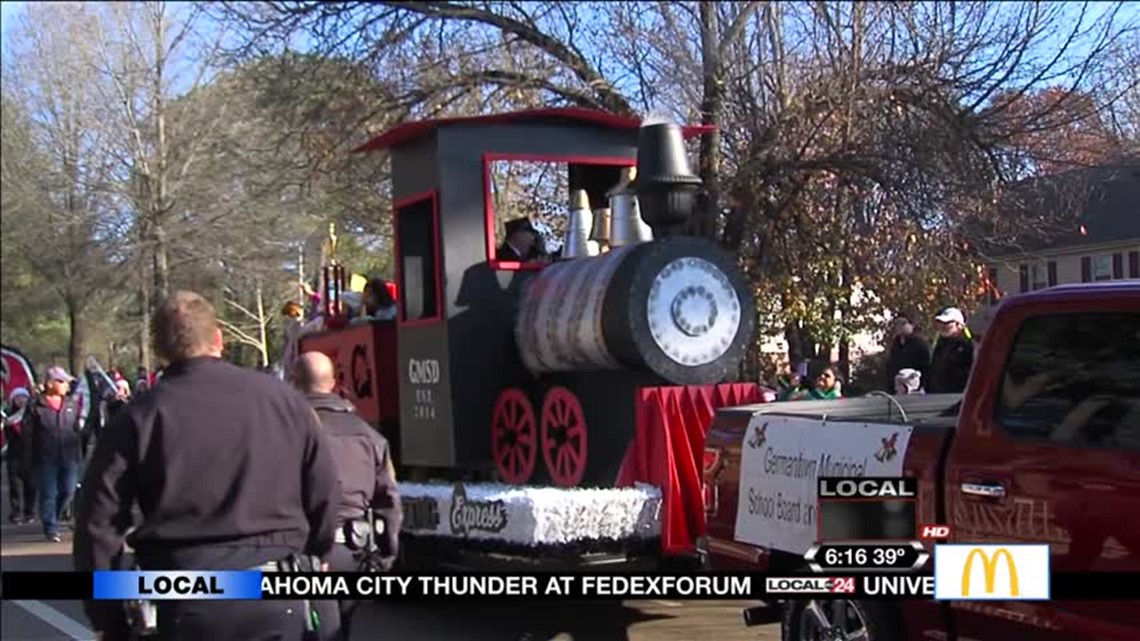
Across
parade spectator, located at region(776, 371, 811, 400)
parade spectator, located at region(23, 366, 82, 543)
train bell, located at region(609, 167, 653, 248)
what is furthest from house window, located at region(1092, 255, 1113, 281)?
parade spectator, located at region(23, 366, 82, 543)

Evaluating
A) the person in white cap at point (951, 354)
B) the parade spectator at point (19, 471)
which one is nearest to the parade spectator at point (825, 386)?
the person in white cap at point (951, 354)

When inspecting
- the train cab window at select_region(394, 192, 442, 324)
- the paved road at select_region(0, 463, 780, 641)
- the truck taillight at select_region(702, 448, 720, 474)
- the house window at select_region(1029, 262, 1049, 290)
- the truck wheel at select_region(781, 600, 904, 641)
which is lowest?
the paved road at select_region(0, 463, 780, 641)

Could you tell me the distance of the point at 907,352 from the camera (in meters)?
9.60

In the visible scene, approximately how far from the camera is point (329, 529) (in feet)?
13.4

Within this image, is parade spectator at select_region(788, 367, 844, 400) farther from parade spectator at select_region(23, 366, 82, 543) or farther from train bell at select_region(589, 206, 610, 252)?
parade spectator at select_region(23, 366, 82, 543)

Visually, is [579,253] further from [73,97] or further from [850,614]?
[73,97]

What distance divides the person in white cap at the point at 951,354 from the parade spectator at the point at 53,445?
9329mm

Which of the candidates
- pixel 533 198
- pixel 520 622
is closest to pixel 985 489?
pixel 520 622

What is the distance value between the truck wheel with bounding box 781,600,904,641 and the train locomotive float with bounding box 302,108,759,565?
1774 mm

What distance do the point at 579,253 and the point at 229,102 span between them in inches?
831

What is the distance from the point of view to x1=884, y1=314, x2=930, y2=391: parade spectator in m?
9.51

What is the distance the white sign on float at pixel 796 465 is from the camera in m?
5.43

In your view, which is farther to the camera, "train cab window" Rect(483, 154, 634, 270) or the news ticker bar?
"train cab window" Rect(483, 154, 634, 270)

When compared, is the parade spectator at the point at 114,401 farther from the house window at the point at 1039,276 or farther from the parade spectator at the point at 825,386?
the house window at the point at 1039,276
